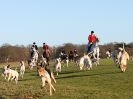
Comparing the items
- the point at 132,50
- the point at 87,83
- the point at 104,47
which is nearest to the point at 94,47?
the point at 87,83

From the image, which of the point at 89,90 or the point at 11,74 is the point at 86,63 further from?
A: the point at 89,90

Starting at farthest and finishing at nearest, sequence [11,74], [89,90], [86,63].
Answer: [86,63], [11,74], [89,90]

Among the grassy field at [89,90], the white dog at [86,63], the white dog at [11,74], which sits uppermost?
the white dog at [86,63]

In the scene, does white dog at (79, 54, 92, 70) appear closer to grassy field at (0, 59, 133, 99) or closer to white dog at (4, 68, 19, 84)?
white dog at (4, 68, 19, 84)

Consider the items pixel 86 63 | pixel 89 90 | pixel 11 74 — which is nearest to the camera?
pixel 89 90

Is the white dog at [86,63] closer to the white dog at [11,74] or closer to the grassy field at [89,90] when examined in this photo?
the white dog at [11,74]

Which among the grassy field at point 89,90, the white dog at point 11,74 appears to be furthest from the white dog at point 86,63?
the grassy field at point 89,90

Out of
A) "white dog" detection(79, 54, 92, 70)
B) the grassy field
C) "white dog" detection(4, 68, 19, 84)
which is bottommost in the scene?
the grassy field

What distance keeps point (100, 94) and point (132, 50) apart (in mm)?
70304

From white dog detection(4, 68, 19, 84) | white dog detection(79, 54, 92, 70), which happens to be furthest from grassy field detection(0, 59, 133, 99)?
white dog detection(79, 54, 92, 70)

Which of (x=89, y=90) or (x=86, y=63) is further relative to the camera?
(x=86, y=63)

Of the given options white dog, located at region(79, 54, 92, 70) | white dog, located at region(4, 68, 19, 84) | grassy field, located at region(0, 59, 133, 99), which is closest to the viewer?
grassy field, located at region(0, 59, 133, 99)

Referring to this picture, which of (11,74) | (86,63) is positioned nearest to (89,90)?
(11,74)

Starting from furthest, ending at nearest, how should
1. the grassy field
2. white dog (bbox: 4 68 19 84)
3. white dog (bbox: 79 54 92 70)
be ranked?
white dog (bbox: 79 54 92 70) < white dog (bbox: 4 68 19 84) < the grassy field
